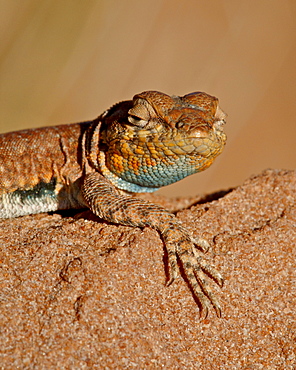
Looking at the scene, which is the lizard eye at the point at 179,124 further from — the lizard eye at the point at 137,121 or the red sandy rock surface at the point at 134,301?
the red sandy rock surface at the point at 134,301

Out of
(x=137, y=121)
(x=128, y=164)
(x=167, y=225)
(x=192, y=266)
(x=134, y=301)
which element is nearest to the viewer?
(x=134, y=301)

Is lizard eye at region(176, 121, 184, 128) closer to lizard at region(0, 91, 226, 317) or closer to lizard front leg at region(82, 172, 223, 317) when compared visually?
lizard at region(0, 91, 226, 317)

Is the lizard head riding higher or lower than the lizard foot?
higher

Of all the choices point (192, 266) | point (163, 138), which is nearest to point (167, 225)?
point (192, 266)

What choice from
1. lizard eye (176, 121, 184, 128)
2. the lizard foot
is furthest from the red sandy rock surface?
lizard eye (176, 121, 184, 128)

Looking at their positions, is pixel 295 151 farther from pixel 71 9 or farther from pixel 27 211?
pixel 27 211

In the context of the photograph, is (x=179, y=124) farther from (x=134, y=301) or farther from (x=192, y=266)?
(x=134, y=301)

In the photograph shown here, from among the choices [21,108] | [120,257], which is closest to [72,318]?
[120,257]
